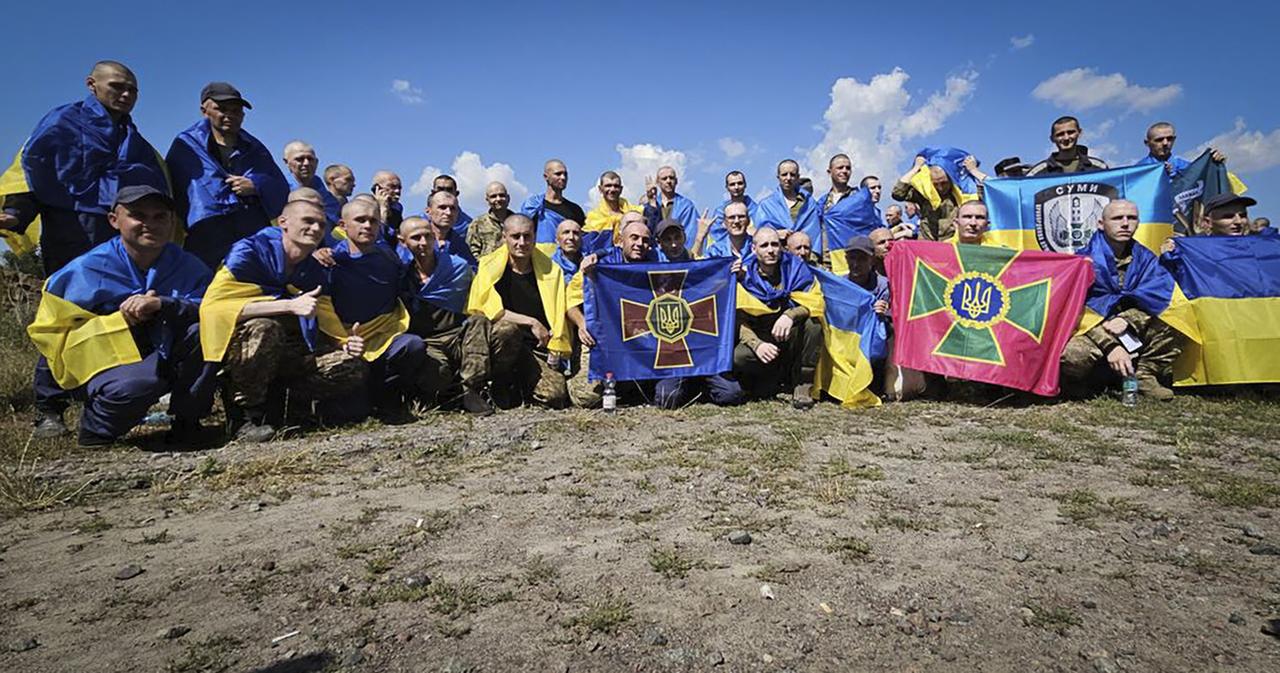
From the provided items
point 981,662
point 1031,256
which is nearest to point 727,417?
point 1031,256

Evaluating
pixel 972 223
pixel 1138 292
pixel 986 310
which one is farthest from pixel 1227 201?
pixel 986 310

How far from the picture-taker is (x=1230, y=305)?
632 cm

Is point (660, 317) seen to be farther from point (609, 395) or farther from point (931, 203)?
point (931, 203)

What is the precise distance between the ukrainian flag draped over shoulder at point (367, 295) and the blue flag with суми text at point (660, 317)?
1.86 m

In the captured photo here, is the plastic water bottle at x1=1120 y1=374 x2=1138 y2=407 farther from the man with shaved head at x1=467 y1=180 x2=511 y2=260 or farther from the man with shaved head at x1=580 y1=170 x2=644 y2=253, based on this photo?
the man with shaved head at x1=467 y1=180 x2=511 y2=260

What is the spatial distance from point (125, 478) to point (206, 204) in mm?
2968

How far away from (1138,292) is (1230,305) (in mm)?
844

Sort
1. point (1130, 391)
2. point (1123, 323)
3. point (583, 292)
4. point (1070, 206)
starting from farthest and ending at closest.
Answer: point (1070, 206) → point (583, 292) → point (1123, 323) → point (1130, 391)

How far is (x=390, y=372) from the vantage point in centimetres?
618

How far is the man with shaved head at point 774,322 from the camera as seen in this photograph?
6.84 metres

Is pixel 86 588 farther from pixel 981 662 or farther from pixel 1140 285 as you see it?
pixel 1140 285

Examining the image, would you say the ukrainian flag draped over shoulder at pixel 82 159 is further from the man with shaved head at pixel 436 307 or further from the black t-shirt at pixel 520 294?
the black t-shirt at pixel 520 294

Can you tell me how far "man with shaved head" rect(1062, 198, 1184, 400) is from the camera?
246 inches

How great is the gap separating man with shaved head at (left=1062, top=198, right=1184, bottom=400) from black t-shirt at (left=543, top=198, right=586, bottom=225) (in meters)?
5.69
